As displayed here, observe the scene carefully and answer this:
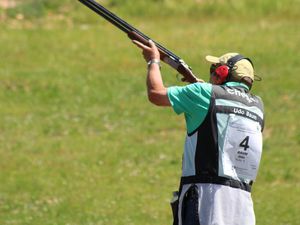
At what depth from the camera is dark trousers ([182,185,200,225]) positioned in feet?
24.5

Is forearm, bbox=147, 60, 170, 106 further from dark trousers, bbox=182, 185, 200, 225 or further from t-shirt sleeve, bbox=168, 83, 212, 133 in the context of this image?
dark trousers, bbox=182, 185, 200, 225

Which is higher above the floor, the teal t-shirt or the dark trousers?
the teal t-shirt

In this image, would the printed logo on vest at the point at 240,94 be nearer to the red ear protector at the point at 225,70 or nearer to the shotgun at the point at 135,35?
the red ear protector at the point at 225,70

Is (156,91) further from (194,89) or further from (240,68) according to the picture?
(240,68)

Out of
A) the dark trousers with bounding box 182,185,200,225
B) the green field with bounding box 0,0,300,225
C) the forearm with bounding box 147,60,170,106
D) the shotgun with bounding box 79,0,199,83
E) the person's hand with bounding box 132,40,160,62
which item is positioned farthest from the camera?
the green field with bounding box 0,0,300,225

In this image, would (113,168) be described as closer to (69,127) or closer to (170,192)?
(170,192)

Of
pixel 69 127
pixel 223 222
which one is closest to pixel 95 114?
pixel 69 127

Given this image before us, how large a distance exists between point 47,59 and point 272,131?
771 cm

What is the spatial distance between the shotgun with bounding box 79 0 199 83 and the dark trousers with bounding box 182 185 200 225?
1.06 meters

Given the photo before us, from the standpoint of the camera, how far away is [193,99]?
24.2 ft

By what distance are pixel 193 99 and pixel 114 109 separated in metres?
12.2

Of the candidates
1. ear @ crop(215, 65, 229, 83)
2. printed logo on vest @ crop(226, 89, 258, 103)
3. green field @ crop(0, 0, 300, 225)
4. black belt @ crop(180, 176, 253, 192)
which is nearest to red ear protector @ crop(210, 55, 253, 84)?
ear @ crop(215, 65, 229, 83)

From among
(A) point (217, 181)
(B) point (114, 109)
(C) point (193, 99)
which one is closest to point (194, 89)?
(C) point (193, 99)

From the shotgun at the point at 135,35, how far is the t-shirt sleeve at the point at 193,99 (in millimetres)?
616
